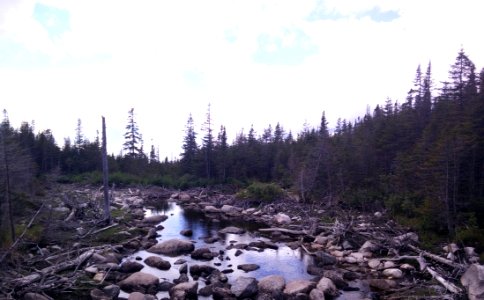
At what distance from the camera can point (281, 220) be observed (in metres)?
31.1

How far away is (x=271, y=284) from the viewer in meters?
16.0

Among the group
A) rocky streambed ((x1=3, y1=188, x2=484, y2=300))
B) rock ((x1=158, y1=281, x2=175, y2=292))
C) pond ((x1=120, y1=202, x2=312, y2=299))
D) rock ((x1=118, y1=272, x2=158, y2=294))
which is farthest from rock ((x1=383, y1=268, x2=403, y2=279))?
rock ((x1=118, y1=272, x2=158, y2=294))

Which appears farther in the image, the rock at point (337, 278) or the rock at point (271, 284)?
the rock at point (337, 278)

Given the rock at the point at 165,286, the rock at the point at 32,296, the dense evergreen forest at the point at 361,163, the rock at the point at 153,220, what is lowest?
the rock at the point at 165,286

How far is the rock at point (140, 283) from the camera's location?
15.3 meters

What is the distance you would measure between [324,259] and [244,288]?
6.67 metres

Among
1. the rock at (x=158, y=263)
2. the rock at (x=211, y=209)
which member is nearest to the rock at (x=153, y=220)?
the rock at (x=211, y=209)

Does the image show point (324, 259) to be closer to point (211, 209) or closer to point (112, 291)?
point (112, 291)

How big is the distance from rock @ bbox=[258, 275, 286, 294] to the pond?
4.49ft

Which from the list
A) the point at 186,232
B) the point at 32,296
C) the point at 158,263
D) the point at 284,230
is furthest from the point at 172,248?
the point at 32,296

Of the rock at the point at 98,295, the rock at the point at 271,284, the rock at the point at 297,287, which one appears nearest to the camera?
the rock at the point at 98,295

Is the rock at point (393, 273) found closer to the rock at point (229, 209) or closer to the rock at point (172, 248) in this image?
the rock at point (172, 248)

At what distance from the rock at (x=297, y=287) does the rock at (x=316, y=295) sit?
0.31 meters

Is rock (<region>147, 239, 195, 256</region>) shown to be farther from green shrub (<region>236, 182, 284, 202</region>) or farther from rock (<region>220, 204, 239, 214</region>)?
green shrub (<region>236, 182, 284, 202</region>)
